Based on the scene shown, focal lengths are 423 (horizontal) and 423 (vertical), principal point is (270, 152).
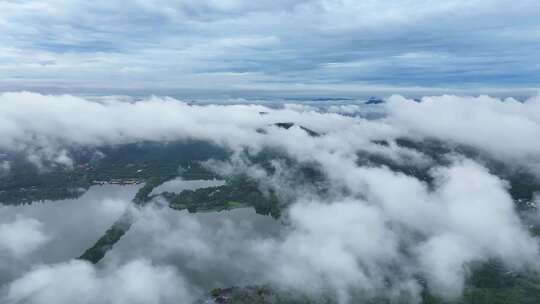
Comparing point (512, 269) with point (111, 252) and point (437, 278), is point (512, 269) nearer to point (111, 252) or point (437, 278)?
point (437, 278)

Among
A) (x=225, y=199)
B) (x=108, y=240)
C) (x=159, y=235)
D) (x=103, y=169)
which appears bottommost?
(x=225, y=199)

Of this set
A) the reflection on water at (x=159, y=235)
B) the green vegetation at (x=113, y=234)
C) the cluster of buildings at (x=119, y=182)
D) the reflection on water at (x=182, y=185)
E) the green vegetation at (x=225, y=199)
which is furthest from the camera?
the cluster of buildings at (x=119, y=182)

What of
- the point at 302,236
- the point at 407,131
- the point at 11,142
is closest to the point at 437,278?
the point at 302,236

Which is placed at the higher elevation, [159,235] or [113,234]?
[113,234]

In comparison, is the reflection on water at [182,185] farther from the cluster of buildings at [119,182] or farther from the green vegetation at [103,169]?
the cluster of buildings at [119,182]

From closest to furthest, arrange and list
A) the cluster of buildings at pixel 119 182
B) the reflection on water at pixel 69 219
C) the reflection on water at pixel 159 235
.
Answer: the reflection on water at pixel 159 235
the reflection on water at pixel 69 219
the cluster of buildings at pixel 119 182

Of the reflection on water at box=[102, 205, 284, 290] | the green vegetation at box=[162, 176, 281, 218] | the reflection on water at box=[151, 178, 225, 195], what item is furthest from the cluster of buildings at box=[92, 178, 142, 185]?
the reflection on water at box=[102, 205, 284, 290]

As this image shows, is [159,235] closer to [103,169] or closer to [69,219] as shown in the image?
[69,219]

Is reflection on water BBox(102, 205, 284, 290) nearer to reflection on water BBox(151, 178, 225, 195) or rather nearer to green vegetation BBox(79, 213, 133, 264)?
green vegetation BBox(79, 213, 133, 264)

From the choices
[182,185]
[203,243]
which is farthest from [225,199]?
[203,243]

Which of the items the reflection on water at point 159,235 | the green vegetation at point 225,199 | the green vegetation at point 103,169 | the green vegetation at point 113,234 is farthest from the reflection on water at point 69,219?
the green vegetation at point 225,199

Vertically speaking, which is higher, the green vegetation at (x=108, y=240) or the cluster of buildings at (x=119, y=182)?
the green vegetation at (x=108, y=240)
